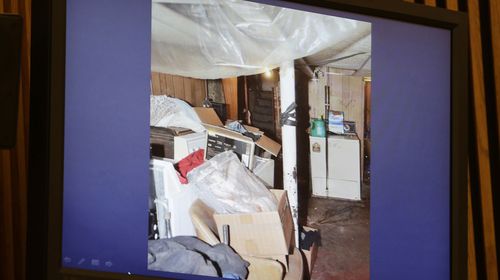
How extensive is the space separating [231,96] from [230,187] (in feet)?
0.71

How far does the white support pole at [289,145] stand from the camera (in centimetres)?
105

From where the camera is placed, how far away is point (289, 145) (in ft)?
3.48

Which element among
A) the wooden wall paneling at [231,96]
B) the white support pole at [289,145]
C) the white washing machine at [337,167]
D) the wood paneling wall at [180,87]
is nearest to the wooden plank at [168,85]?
the wood paneling wall at [180,87]
